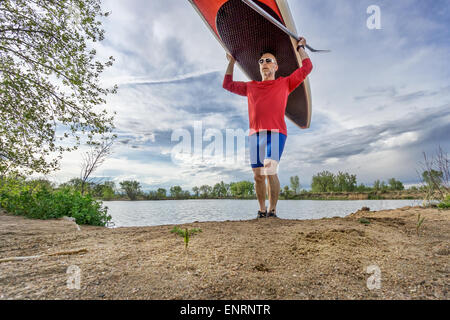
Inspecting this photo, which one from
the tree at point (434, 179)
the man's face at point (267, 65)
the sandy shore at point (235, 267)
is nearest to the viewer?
the sandy shore at point (235, 267)

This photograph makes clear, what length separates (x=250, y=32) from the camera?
3.63m

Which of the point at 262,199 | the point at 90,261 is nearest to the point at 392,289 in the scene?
the point at 90,261

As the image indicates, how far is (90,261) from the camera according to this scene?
146 cm

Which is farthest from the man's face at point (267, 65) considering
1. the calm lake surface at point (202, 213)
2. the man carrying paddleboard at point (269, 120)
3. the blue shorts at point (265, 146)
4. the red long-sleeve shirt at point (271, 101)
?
the calm lake surface at point (202, 213)

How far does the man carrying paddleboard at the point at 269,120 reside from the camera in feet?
11.3

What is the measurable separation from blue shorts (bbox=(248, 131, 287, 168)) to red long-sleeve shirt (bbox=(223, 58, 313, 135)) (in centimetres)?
10

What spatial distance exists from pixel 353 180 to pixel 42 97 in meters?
13.4

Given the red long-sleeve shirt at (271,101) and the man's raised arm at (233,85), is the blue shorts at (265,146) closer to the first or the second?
the red long-sleeve shirt at (271,101)

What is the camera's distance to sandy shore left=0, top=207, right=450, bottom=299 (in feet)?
3.48

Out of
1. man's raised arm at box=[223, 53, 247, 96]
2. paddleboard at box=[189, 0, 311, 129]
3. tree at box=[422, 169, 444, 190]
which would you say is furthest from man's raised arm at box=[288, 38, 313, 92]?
tree at box=[422, 169, 444, 190]

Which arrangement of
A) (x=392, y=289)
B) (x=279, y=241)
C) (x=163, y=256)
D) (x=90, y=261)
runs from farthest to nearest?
1. (x=279, y=241)
2. (x=163, y=256)
3. (x=90, y=261)
4. (x=392, y=289)

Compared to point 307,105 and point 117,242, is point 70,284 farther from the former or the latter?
point 307,105

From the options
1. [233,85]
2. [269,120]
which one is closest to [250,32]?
[233,85]

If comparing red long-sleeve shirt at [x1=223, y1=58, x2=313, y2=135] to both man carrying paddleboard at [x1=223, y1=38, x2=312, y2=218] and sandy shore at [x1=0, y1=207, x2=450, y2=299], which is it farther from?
sandy shore at [x1=0, y1=207, x2=450, y2=299]
